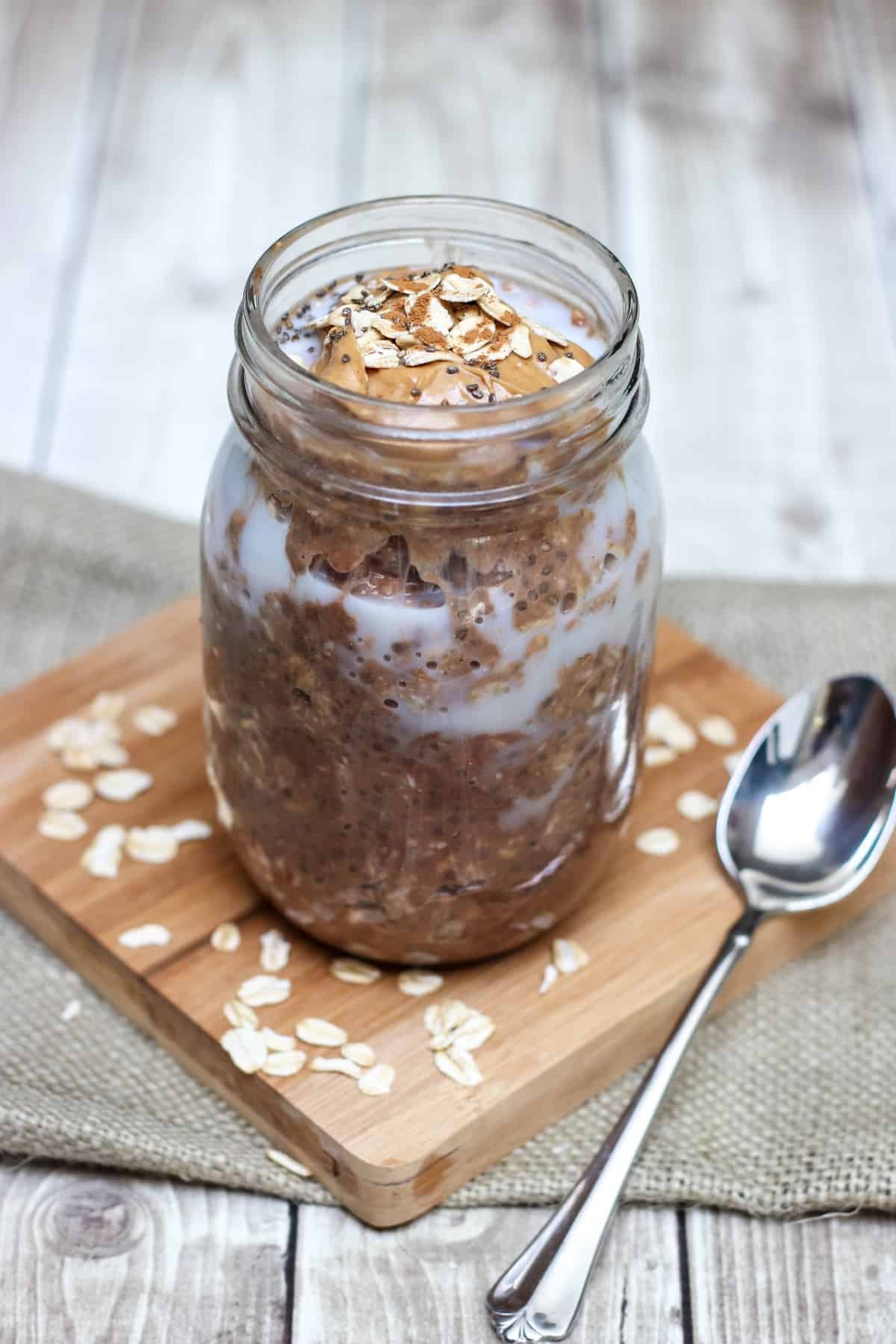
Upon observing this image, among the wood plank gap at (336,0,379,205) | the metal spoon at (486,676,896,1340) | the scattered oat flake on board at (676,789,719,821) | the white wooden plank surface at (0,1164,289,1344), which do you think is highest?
the metal spoon at (486,676,896,1340)

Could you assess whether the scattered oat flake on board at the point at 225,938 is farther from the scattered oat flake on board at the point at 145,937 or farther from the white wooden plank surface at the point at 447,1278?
the white wooden plank surface at the point at 447,1278

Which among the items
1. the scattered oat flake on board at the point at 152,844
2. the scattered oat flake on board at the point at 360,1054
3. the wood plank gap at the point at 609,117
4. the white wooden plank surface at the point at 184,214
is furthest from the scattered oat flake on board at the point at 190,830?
the wood plank gap at the point at 609,117

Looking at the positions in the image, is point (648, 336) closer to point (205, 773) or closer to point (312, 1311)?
point (205, 773)

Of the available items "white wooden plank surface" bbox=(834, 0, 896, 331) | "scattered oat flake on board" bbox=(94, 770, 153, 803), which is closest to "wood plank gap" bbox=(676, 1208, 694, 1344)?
"scattered oat flake on board" bbox=(94, 770, 153, 803)

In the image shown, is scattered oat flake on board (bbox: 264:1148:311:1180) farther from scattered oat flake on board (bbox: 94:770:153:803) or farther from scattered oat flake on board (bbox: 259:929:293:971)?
scattered oat flake on board (bbox: 94:770:153:803)

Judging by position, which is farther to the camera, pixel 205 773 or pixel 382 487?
pixel 205 773

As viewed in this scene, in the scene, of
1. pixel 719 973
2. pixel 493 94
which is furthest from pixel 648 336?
pixel 719 973
